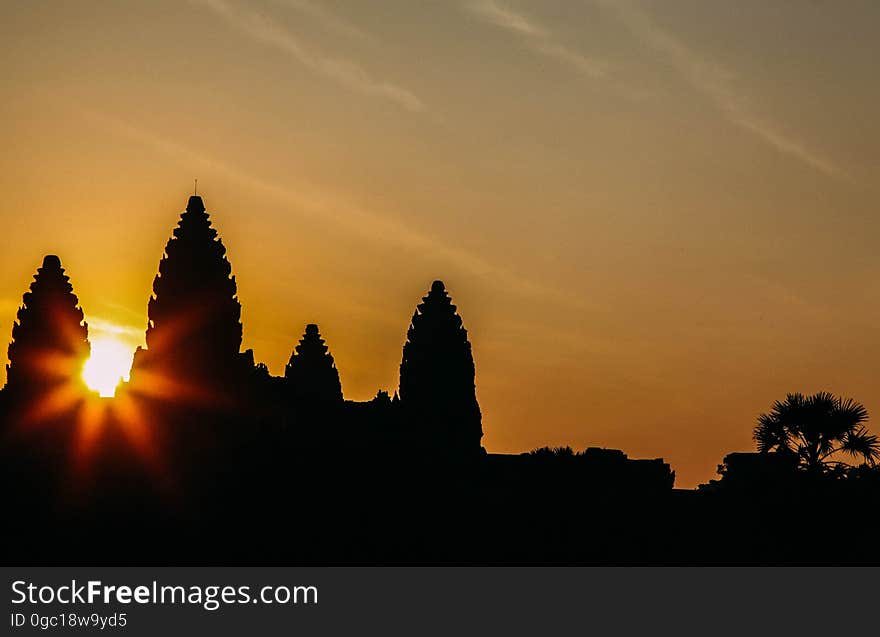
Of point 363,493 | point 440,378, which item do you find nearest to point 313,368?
point 440,378

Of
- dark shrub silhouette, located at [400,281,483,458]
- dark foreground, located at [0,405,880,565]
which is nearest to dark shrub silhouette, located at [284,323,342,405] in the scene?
dark shrub silhouette, located at [400,281,483,458]

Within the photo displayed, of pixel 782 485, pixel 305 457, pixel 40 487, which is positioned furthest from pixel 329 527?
pixel 782 485

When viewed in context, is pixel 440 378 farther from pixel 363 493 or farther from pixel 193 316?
pixel 363 493

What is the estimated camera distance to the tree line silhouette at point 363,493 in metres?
92.2

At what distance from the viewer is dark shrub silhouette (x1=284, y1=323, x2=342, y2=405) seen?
138 meters

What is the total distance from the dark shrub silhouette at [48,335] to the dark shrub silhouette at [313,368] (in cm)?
1512

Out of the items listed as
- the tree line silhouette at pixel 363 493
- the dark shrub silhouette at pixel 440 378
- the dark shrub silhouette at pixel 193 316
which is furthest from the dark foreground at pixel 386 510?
the dark shrub silhouette at pixel 440 378

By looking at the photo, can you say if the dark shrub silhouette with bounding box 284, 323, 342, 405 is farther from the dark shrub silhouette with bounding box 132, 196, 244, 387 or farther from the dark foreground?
the dark foreground

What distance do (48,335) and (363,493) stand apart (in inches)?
1465

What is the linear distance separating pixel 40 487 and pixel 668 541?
95.8 feet

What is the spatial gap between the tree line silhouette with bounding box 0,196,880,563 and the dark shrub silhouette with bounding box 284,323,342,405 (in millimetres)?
18001

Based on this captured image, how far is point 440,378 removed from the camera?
5089 inches

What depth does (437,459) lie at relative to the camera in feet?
341

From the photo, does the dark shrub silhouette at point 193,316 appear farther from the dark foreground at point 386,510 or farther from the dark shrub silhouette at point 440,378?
the dark foreground at point 386,510
